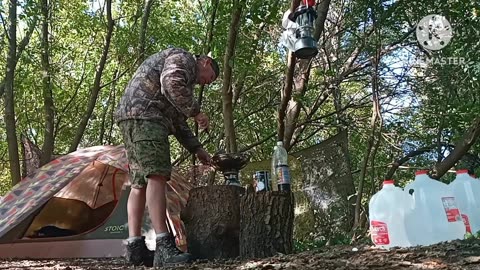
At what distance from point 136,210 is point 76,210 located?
2659 millimetres

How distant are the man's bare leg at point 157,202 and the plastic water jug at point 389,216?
1.02 m

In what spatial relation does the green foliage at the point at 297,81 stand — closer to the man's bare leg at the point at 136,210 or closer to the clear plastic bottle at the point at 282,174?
the clear plastic bottle at the point at 282,174

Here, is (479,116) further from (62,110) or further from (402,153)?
(62,110)

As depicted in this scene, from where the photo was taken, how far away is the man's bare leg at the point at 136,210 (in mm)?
2738

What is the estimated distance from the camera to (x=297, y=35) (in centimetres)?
338

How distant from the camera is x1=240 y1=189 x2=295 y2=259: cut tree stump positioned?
2621 millimetres

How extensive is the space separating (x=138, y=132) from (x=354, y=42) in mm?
3854

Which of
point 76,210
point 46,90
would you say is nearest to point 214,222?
point 76,210

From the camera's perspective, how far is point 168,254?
98.4 inches

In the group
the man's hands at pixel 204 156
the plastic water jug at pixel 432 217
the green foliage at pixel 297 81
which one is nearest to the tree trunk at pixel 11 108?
the green foliage at pixel 297 81

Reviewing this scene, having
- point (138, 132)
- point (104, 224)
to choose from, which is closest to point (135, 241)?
point (138, 132)

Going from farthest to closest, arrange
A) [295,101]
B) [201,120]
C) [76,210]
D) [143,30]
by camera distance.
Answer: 1. [143,30]
2. [76,210]
3. [295,101]
4. [201,120]

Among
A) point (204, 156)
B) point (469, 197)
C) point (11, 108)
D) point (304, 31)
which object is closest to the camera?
point (469, 197)
